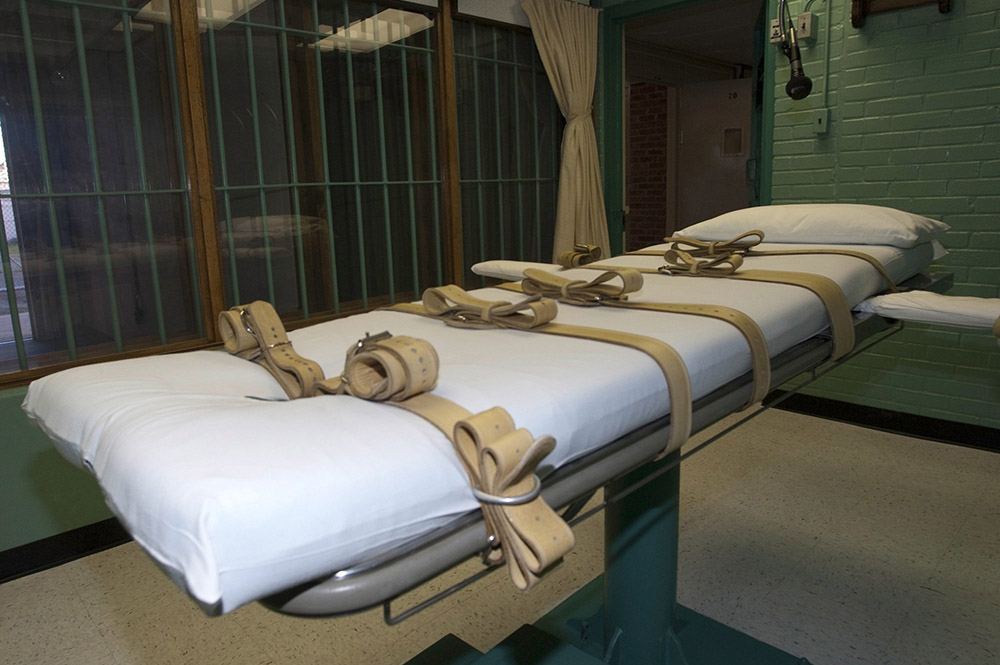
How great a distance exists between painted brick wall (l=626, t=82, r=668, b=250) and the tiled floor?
4.49 m

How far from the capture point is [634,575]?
1546 millimetres

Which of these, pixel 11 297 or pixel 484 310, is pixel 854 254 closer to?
pixel 484 310

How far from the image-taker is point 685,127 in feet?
21.5

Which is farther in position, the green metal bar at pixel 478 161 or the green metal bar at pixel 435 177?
the green metal bar at pixel 478 161

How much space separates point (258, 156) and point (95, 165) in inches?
22.3

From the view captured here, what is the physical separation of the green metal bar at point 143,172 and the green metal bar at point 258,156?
15.8 inches

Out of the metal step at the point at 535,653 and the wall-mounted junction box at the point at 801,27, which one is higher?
the wall-mounted junction box at the point at 801,27

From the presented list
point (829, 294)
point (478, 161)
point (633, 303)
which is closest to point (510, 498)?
point (633, 303)

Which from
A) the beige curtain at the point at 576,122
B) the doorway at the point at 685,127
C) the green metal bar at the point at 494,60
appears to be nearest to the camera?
the green metal bar at the point at 494,60

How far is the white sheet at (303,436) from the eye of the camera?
0.56 meters

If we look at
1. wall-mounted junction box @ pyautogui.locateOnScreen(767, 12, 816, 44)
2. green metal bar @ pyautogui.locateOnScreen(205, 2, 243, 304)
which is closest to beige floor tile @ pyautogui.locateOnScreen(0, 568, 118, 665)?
green metal bar @ pyautogui.locateOnScreen(205, 2, 243, 304)

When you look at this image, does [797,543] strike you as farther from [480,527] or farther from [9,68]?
[9,68]

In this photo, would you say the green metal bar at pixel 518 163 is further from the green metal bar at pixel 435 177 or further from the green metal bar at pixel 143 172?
the green metal bar at pixel 143 172

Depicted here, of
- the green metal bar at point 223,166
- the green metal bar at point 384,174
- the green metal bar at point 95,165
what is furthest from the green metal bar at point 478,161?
the green metal bar at point 95,165
